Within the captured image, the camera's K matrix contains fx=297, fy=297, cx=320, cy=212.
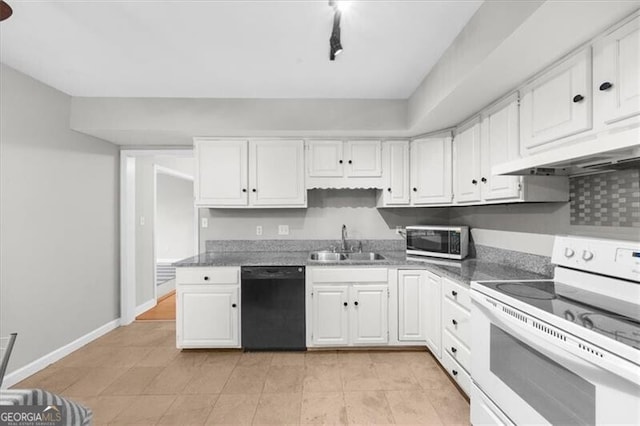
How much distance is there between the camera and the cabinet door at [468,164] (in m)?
2.35

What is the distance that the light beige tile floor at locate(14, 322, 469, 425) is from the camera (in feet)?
6.25

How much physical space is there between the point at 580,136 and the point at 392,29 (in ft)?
3.87

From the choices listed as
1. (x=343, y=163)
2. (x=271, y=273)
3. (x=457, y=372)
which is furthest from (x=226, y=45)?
(x=457, y=372)

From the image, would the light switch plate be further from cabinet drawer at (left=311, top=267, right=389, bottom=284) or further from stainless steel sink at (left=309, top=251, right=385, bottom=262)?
cabinet drawer at (left=311, top=267, right=389, bottom=284)

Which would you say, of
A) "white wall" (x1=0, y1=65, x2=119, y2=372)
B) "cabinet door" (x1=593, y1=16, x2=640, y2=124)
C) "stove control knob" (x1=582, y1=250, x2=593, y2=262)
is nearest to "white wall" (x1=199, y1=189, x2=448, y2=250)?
"white wall" (x1=0, y1=65, x2=119, y2=372)

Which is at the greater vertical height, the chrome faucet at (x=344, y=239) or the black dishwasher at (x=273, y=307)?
the chrome faucet at (x=344, y=239)

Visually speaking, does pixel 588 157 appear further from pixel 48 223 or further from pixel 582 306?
pixel 48 223

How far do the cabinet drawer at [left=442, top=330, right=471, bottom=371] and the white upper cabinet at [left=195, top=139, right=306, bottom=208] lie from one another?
1.73 m

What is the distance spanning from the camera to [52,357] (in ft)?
8.41

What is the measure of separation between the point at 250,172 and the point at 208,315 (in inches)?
56.0

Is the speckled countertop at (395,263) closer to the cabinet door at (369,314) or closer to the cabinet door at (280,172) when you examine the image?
the cabinet door at (369,314)

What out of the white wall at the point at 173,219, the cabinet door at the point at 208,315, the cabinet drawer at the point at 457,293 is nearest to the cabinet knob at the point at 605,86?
the cabinet drawer at the point at 457,293

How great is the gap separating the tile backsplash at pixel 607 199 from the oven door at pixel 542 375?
0.82m

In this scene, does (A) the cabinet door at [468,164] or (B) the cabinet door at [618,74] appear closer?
(B) the cabinet door at [618,74]
